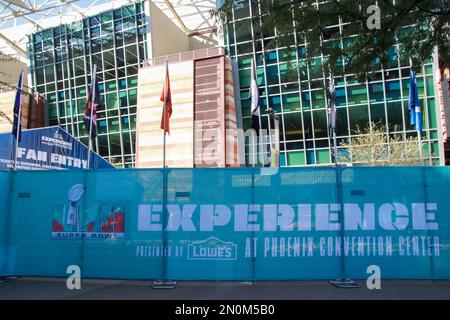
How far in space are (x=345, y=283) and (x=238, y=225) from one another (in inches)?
86.7

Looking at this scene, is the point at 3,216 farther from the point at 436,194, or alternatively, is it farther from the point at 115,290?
the point at 436,194

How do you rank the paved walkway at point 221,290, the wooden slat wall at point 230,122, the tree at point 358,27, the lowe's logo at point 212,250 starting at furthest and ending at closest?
the wooden slat wall at point 230,122 → the lowe's logo at point 212,250 → the tree at point 358,27 → the paved walkway at point 221,290

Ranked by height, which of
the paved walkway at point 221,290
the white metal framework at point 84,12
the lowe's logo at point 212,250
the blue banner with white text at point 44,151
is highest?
the white metal framework at point 84,12

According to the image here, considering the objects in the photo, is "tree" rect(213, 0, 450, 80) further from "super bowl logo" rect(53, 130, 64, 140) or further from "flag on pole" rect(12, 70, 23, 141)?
"super bowl logo" rect(53, 130, 64, 140)

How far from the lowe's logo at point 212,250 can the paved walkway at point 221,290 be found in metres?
0.47

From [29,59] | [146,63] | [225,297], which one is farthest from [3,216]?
[29,59]

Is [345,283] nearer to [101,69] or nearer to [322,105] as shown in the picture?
[322,105]

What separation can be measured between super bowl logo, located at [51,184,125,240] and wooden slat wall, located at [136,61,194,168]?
105ft

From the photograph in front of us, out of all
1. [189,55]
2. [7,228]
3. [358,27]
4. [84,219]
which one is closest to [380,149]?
[189,55]

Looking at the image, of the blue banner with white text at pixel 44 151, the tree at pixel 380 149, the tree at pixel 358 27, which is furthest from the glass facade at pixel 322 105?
the tree at pixel 358 27

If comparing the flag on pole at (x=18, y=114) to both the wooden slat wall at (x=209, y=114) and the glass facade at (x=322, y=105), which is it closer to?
the glass facade at (x=322, y=105)

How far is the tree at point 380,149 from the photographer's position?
32975mm

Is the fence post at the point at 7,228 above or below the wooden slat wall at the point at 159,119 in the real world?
below

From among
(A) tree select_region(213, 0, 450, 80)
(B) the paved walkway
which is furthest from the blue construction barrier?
(A) tree select_region(213, 0, 450, 80)
